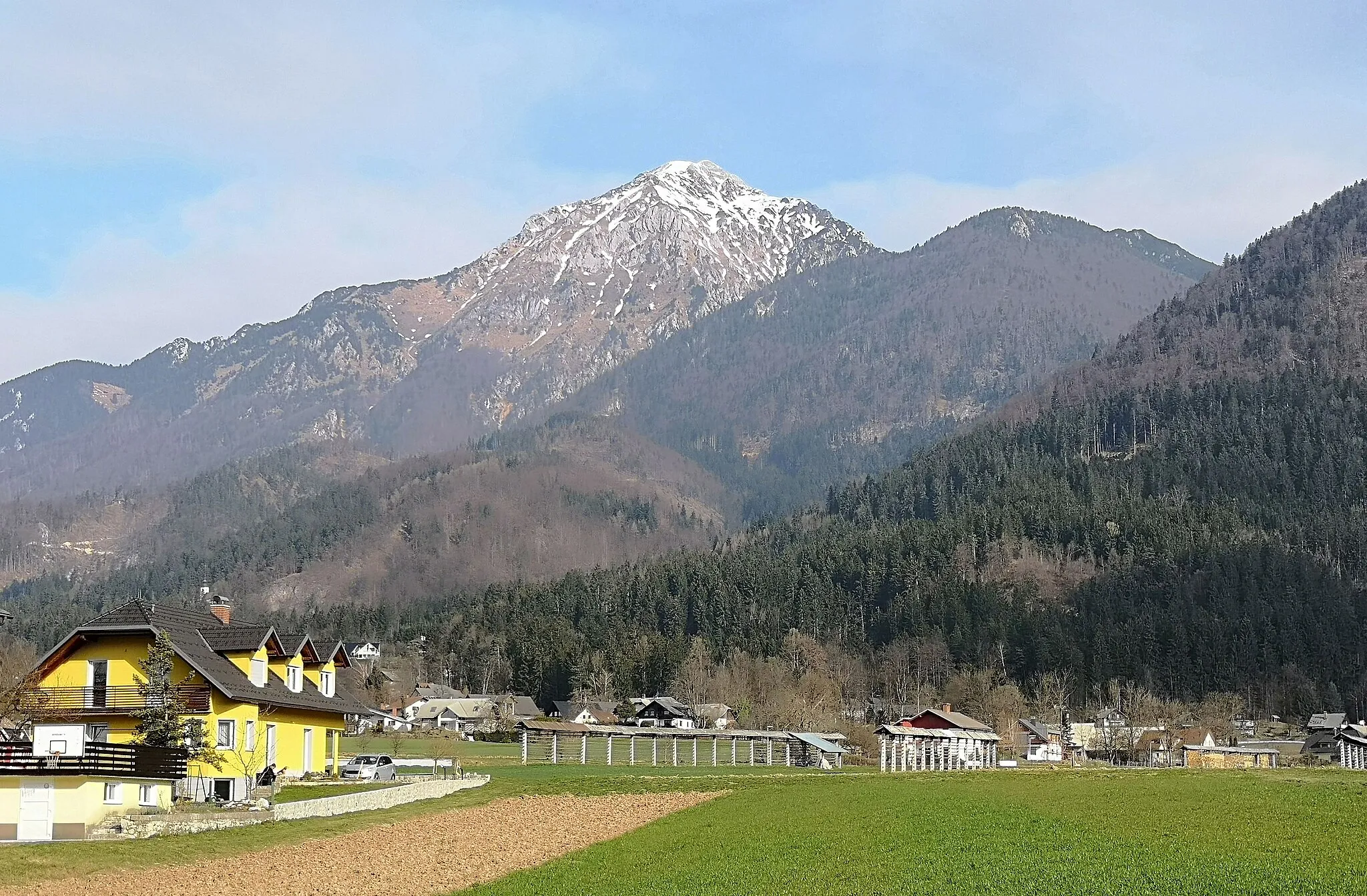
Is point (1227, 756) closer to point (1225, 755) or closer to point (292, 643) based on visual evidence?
point (1225, 755)

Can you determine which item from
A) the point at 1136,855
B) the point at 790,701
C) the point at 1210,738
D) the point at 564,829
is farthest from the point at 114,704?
the point at 1210,738

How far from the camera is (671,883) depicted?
36500mm

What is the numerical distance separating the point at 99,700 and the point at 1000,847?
37987 mm

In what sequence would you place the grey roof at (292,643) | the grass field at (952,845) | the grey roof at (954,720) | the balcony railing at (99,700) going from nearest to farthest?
the grass field at (952,845), the balcony railing at (99,700), the grey roof at (292,643), the grey roof at (954,720)

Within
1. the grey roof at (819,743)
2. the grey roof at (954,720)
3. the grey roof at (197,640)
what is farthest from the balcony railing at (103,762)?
the grey roof at (954,720)

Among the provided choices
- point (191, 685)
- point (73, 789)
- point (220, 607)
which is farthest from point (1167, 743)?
point (73, 789)

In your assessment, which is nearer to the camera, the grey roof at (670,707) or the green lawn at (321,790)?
the green lawn at (321,790)

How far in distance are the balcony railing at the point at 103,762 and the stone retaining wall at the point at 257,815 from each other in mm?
1591

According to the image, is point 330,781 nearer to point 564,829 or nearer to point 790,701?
point 564,829

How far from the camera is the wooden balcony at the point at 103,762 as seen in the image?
154ft

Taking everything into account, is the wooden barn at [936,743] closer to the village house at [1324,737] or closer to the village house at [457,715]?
the village house at [1324,737]

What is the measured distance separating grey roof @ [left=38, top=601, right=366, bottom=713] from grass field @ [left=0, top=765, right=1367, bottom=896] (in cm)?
785

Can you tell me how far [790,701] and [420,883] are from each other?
134 metres

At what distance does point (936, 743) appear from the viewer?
133500 mm
